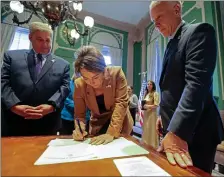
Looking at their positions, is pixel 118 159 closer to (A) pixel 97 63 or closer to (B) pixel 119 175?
(B) pixel 119 175

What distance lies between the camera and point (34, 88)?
1174mm

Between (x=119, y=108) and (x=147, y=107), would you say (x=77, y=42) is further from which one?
(x=119, y=108)

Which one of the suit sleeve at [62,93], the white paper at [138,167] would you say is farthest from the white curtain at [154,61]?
the white paper at [138,167]

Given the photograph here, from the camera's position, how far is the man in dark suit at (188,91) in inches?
23.6

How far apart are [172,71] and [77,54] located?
0.59 metres

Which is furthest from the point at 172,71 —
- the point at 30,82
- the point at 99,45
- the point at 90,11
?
the point at 90,11

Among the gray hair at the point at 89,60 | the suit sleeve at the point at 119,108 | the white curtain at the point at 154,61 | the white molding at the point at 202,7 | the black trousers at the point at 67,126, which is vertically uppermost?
the white molding at the point at 202,7

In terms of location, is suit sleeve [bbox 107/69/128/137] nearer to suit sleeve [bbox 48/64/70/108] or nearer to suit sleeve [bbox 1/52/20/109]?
suit sleeve [bbox 48/64/70/108]

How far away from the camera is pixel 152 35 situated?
547cm

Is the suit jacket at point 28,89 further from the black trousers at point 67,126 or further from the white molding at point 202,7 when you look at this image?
the white molding at point 202,7

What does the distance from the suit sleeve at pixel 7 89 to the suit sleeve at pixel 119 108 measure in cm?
62

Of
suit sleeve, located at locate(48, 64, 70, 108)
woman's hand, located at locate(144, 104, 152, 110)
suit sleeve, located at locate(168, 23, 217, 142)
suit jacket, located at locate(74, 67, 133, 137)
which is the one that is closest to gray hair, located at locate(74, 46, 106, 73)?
suit jacket, located at locate(74, 67, 133, 137)

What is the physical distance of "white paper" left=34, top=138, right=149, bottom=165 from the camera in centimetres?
61

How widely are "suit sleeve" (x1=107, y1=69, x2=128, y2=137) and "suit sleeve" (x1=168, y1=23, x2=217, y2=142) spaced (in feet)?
1.35
